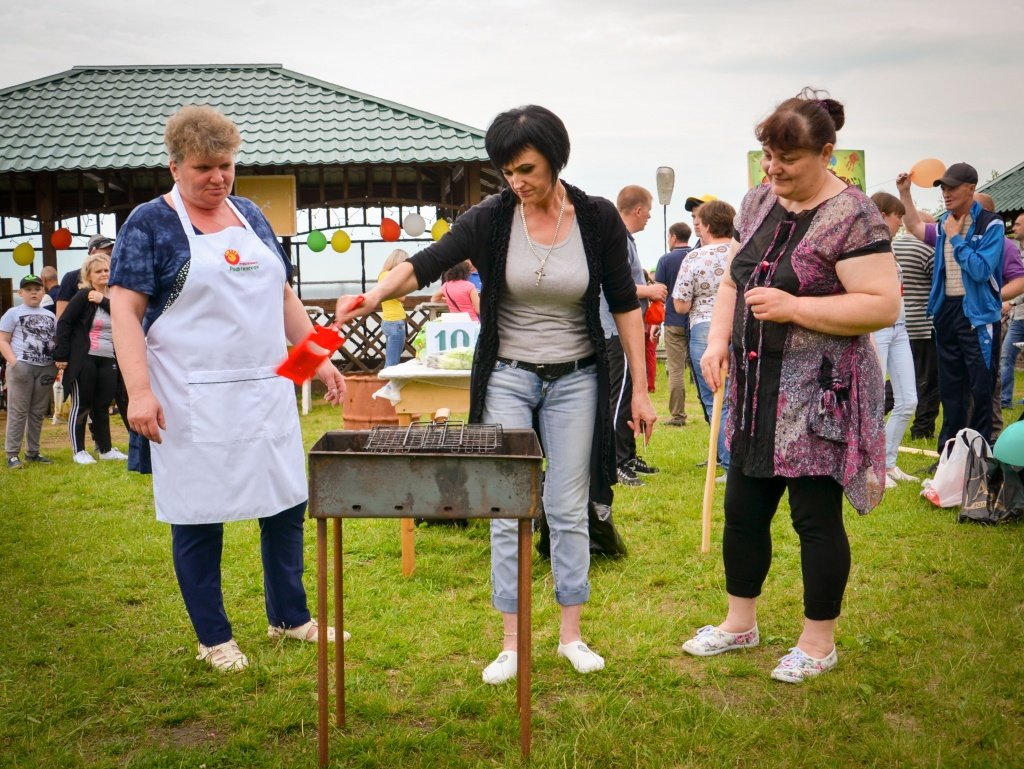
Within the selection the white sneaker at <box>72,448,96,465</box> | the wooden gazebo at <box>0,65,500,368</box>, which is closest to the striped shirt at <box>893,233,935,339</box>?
the wooden gazebo at <box>0,65,500,368</box>

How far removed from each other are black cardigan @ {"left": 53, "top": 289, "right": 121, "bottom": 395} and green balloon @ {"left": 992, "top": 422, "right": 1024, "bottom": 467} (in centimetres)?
707

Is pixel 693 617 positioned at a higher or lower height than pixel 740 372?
lower

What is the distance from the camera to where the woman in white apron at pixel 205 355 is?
322 centimetres

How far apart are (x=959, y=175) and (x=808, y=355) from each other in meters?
4.11

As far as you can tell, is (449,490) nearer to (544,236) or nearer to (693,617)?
(544,236)

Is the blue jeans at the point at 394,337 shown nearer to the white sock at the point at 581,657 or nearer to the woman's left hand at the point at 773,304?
the white sock at the point at 581,657

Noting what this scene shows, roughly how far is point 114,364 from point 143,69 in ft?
28.3

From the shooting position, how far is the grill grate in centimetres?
278

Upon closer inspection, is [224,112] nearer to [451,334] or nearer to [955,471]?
[451,334]

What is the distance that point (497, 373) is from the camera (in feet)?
11.0

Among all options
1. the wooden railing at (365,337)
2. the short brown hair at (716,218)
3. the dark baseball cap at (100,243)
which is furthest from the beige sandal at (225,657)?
the wooden railing at (365,337)

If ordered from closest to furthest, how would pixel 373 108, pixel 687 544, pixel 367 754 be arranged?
pixel 367 754 < pixel 687 544 < pixel 373 108

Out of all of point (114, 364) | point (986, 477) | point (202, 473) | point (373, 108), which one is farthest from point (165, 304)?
point (373, 108)

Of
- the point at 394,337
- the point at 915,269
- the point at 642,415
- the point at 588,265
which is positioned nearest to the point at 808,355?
the point at 642,415
